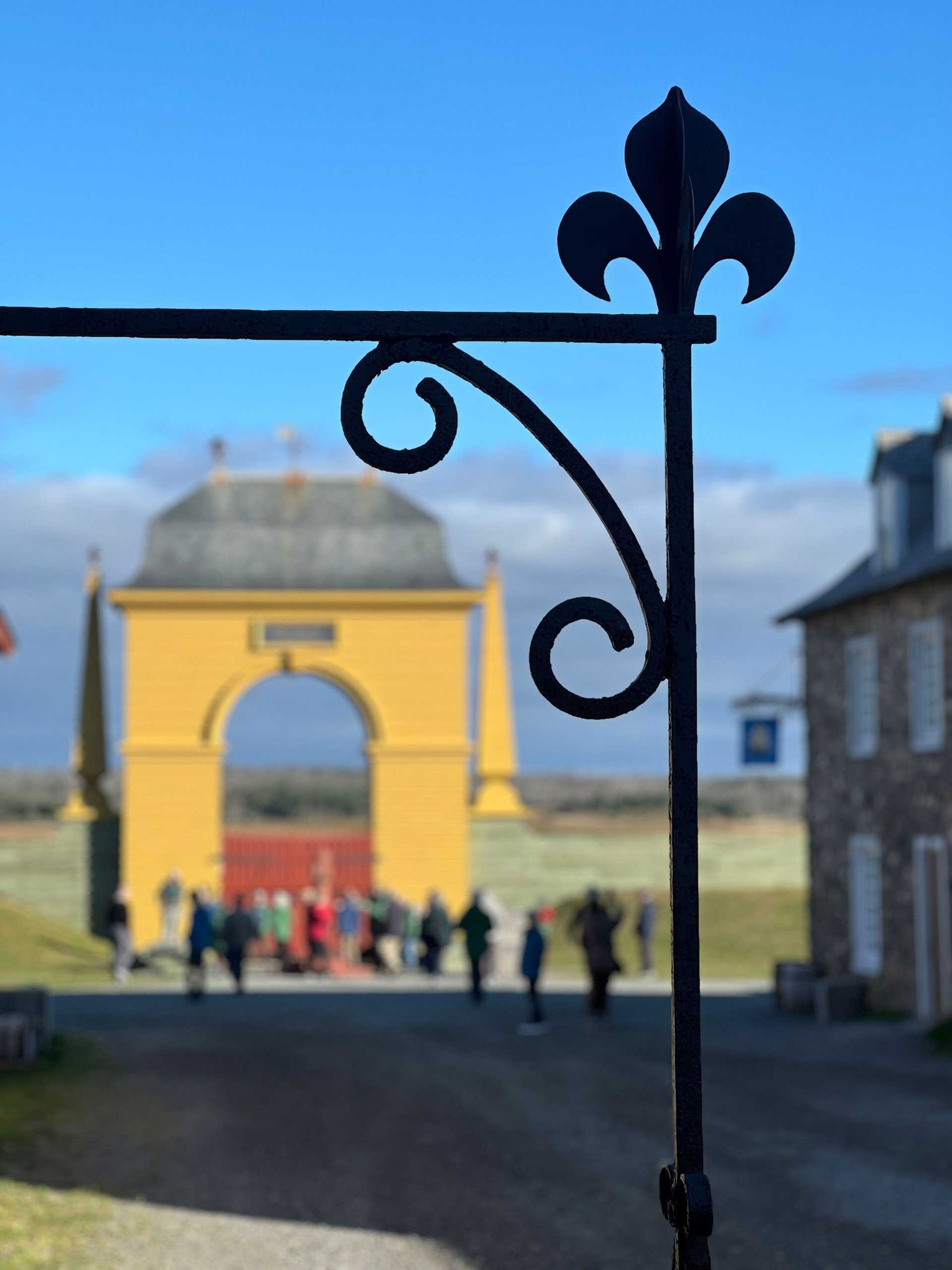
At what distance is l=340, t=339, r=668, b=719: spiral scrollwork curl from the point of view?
354 centimetres

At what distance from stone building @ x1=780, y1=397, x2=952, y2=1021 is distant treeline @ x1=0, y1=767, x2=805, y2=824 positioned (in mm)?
31710

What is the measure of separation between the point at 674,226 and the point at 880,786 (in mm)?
20712

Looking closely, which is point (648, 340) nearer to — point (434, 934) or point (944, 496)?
point (944, 496)

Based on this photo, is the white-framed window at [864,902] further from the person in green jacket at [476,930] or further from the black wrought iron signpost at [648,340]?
the black wrought iron signpost at [648,340]

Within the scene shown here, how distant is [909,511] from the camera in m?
24.2

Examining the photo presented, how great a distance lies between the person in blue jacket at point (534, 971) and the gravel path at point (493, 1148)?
38 centimetres

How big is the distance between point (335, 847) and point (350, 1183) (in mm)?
25342

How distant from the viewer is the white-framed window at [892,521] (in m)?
24.2

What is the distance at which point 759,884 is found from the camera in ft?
129

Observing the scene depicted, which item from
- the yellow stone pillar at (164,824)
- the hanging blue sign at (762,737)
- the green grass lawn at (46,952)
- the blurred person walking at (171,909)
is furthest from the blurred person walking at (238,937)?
the hanging blue sign at (762,737)

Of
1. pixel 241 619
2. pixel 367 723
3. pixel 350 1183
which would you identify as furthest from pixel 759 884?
pixel 350 1183

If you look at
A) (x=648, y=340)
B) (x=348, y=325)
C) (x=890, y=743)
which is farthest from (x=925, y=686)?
(x=348, y=325)

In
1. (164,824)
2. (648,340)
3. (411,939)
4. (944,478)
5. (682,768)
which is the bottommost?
(411,939)

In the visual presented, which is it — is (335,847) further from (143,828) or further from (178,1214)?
(178,1214)
